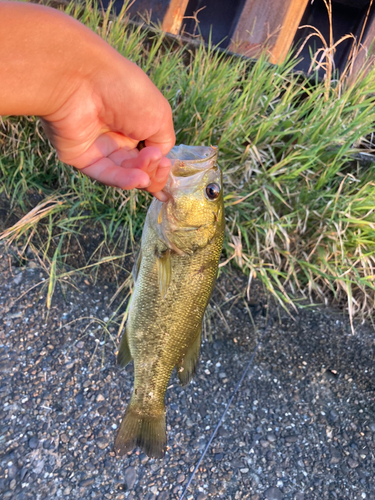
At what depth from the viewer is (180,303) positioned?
1.58 metres

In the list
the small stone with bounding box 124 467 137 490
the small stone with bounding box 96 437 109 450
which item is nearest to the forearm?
the small stone with bounding box 96 437 109 450

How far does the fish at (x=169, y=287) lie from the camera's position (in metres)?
1.55

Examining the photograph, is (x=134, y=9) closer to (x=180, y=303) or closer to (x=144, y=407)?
(x=180, y=303)

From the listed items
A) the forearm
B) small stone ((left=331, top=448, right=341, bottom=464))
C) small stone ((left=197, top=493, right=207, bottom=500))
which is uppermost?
the forearm

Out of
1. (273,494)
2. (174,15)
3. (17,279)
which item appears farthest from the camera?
(174,15)

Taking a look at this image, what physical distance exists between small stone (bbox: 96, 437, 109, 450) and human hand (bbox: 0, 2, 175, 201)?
1.25 m

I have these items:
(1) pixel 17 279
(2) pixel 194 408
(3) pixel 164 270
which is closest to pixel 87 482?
(2) pixel 194 408

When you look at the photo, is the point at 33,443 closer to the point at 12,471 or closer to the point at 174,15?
the point at 12,471

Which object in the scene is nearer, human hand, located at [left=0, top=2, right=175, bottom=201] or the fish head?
human hand, located at [left=0, top=2, right=175, bottom=201]

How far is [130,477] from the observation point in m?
1.80

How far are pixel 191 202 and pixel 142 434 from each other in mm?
1004

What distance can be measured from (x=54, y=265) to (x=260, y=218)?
141 cm

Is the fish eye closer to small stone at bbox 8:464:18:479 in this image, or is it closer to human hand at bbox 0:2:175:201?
human hand at bbox 0:2:175:201

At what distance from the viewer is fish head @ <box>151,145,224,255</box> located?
4.98 feet
